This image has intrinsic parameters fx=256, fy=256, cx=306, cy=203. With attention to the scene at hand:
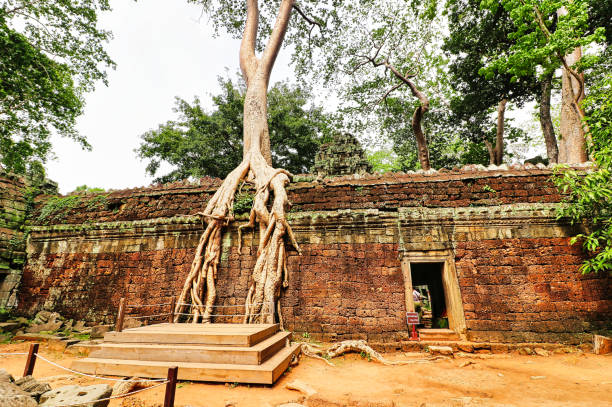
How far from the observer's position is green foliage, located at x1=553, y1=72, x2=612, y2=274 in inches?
173

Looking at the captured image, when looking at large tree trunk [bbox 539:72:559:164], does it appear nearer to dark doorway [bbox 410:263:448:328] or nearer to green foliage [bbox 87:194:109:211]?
dark doorway [bbox 410:263:448:328]

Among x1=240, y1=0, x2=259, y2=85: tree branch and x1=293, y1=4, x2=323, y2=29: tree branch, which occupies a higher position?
x1=293, y1=4, x2=323, y2=29: tree branch

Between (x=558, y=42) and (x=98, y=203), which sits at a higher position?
(x=558, y=42)

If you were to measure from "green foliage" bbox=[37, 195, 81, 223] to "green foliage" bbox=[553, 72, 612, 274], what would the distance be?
11.0m

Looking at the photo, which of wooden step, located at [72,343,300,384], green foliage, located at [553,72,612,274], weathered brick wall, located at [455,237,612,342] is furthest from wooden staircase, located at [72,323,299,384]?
green foliage, located at [553,72,612,274]

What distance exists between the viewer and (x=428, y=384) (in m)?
3.17

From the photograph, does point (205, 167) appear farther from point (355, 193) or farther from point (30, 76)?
point (355, 193)

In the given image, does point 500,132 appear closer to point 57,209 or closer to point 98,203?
point 98,203

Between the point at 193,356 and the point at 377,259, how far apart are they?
3.48 m

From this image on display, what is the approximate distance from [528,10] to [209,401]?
31.7 ft

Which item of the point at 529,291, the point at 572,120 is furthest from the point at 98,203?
the point at 572,120

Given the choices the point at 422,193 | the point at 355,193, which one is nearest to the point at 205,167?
the point at 355,193

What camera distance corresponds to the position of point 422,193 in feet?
17.8

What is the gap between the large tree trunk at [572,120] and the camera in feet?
23.0
